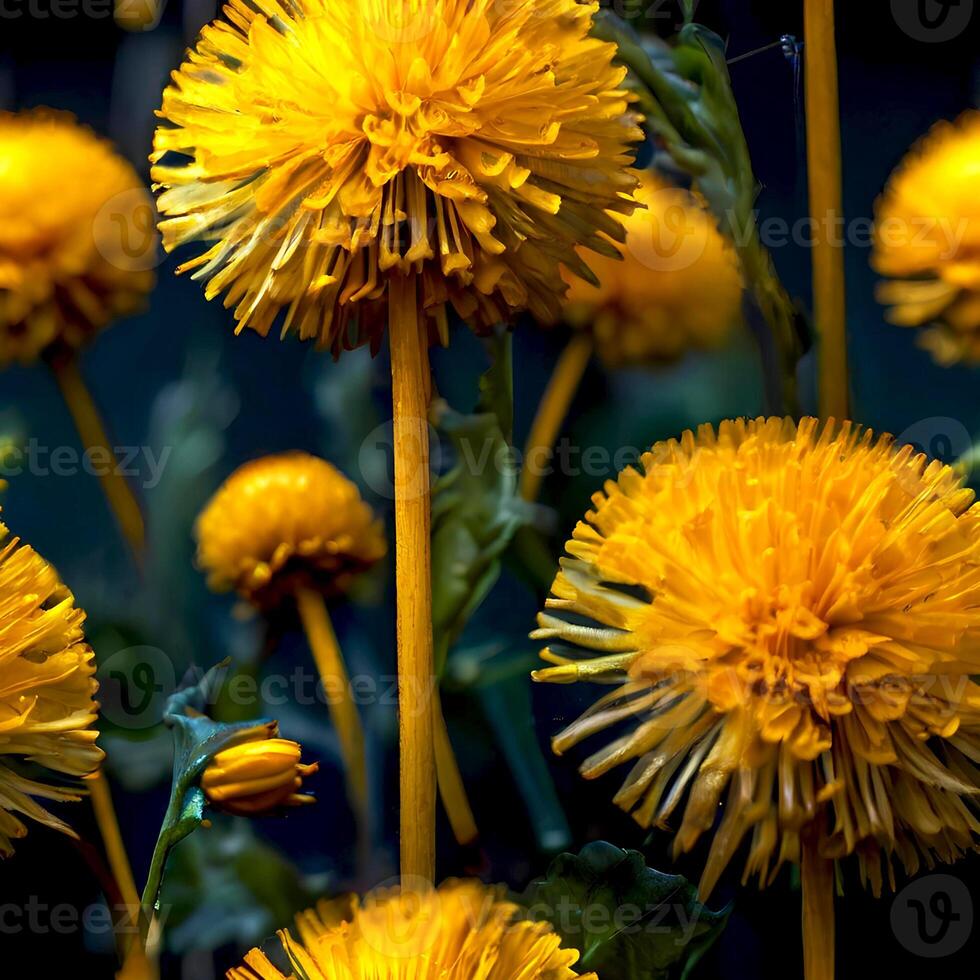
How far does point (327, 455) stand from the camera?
66cm

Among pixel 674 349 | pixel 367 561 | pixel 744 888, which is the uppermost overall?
pixel 674 349

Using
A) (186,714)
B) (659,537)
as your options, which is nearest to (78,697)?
(186,714)

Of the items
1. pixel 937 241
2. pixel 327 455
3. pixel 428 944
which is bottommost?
pixel 428 944

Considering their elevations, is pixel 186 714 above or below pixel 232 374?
below

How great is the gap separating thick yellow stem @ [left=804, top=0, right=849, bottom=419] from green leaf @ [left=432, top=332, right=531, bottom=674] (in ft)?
0.52

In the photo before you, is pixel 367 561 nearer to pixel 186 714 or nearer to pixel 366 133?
pixel 186 714

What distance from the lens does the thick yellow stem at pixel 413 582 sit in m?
0.57

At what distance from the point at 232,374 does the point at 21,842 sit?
0.27 meters

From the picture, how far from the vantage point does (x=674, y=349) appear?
0.65 m

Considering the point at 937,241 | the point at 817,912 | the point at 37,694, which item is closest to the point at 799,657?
the point at 817,912

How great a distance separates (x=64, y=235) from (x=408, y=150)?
219 mm

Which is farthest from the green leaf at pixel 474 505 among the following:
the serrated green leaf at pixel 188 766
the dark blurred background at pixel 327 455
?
the serrated green leaf at pixel 188 766

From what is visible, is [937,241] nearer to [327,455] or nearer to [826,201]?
[826,201]

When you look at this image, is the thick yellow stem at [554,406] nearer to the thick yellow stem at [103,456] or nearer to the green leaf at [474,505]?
the green leaf at [474,505]
